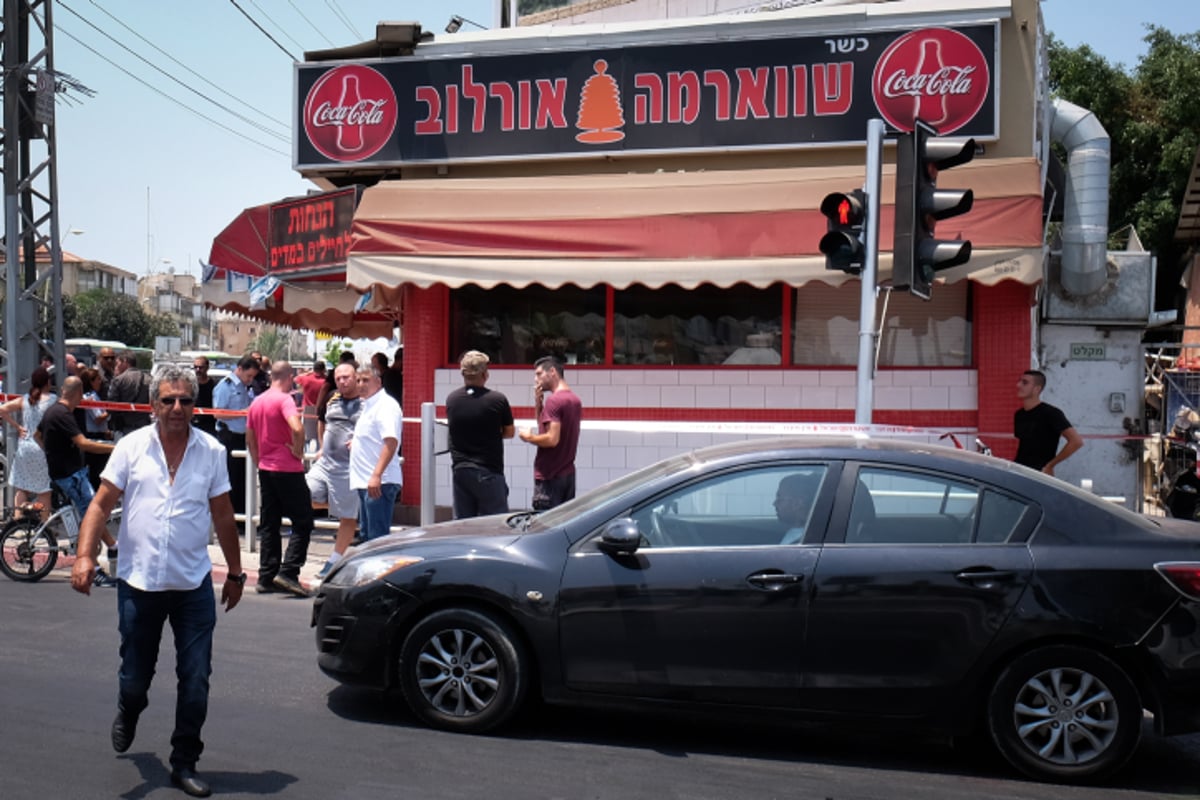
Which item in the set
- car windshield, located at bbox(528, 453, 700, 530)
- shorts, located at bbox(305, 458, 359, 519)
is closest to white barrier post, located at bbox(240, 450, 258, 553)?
shorts, located at bbox(305, 458, 359, 519)

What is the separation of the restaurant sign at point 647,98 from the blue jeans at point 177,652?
844 cm

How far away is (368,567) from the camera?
5.82 metres

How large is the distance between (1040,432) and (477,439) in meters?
4.30

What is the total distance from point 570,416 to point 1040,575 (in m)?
4.23

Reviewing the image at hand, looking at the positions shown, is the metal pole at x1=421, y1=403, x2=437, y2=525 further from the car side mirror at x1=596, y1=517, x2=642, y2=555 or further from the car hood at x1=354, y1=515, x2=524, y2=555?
the car side mirror at x1=596, y1=517, x2=642, y2=555

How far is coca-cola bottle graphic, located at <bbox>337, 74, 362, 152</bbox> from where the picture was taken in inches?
508

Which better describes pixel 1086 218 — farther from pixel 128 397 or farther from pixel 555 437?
pixel 128 397

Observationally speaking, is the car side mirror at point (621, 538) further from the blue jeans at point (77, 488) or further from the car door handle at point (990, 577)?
the blue jeans at point (77, 488)

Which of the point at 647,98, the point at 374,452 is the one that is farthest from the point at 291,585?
the point at 647,98

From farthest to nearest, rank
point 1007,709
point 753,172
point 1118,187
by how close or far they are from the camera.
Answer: point 1118,187 < point 753,172 < point 1007,709

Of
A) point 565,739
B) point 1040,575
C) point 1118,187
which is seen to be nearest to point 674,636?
point 565,739

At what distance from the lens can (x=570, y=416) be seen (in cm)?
877

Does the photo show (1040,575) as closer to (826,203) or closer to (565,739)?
(565,739)

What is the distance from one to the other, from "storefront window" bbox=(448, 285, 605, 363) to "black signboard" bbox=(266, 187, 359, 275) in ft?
4.64
